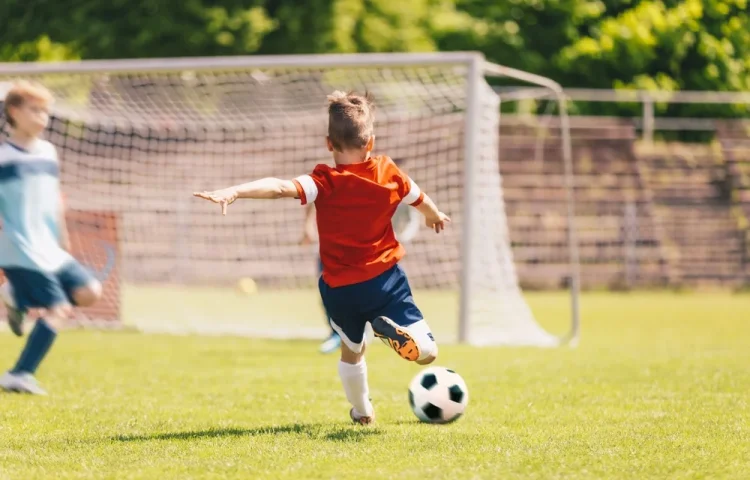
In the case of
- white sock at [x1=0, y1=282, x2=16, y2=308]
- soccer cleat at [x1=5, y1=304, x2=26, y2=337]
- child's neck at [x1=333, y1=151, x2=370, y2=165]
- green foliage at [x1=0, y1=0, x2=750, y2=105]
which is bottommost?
soccer cleat at [x1=5, y1=304, x2=26, y2=337]

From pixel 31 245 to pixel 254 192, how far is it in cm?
231

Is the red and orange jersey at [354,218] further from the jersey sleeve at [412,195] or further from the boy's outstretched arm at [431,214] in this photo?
the boy's outstretched arm at [431,214]

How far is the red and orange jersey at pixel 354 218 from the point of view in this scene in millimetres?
4980

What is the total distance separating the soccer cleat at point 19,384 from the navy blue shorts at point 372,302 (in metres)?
2.30

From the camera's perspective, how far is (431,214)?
17.4 feet

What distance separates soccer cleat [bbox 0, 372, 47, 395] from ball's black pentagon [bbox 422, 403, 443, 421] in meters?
2.50

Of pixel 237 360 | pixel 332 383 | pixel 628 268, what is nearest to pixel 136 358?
pixel 237 360

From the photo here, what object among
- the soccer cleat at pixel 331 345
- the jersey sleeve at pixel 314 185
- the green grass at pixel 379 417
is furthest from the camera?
the soccer cleat at pixel 331 345

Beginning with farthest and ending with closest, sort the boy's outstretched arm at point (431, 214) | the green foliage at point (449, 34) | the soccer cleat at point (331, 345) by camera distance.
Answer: the green foliage at point (449, 34), the soccer cleat at point (331, 345), the boy's outstretched arm at point (431, 214)

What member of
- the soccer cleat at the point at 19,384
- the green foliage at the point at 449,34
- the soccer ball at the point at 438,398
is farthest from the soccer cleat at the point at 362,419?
the green foliage at the point at 449,34

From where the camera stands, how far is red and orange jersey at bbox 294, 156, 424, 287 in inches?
196

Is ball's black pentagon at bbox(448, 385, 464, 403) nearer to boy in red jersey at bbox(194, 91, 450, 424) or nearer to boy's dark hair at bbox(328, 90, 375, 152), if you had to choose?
boy in red jersey at bbox(194, 91, 450, 424)

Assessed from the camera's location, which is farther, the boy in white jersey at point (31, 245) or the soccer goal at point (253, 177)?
the soccer goal at point (253, 177)

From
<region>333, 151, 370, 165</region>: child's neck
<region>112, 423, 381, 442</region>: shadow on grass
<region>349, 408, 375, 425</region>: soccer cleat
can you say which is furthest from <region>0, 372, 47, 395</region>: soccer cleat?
<region>333, 151, 370, 165</region>: child's neck
